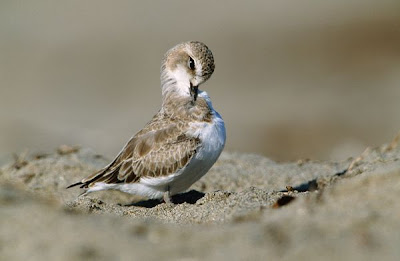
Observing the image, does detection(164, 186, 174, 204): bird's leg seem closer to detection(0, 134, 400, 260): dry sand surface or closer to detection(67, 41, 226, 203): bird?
detection(67, 41, 226, 203): bird

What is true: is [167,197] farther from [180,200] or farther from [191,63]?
[191,63]

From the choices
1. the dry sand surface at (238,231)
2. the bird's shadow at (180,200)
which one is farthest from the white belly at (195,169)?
the dry sand surface at (238,231)

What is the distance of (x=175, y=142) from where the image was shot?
25.2ft

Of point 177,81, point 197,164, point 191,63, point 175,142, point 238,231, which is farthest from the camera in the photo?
point 177,81

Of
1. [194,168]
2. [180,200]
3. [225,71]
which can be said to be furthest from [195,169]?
[225,71]

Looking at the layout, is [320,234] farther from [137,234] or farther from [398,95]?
[398,95]

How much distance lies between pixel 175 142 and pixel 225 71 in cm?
1379

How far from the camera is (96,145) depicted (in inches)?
581

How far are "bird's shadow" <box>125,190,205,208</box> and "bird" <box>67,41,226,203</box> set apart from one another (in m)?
0.16

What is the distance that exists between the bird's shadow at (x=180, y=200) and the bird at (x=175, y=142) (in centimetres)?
16

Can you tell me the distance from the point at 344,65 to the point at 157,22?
329 inches

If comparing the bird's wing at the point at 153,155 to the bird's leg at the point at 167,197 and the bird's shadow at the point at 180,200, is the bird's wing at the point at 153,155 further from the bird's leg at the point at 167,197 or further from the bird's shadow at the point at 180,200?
the bird's shadow at the point at 180,200

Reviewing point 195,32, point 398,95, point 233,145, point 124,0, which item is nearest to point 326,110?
point 398,95

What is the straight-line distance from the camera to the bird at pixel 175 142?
24.7ft
